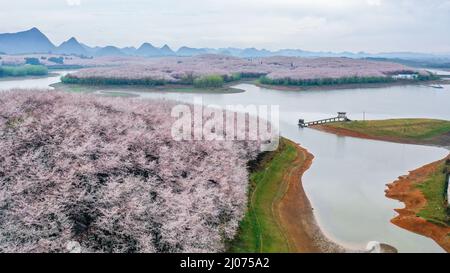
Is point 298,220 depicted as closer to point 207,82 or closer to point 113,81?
point 207,82

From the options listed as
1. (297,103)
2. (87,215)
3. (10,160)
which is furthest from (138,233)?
(297,103)


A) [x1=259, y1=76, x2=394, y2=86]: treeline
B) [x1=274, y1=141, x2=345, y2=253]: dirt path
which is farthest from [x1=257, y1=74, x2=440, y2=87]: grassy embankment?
[x1=274, y1=141, x2=345, y2=253]: dirt path

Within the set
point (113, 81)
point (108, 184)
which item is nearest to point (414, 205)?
point (108, 184)

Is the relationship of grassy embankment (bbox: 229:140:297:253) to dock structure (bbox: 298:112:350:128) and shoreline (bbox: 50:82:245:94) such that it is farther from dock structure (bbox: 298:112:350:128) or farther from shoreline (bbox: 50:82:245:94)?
shoreline (bbox: 50:82:245:94)

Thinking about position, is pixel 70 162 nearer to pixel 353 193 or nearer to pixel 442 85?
pixel 353 193

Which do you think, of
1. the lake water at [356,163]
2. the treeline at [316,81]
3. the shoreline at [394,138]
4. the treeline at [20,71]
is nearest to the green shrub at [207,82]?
the lake water at [356,163]

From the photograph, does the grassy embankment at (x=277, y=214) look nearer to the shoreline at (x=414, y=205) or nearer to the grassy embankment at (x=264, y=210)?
the grassy embankment at (x=264, y=210)
